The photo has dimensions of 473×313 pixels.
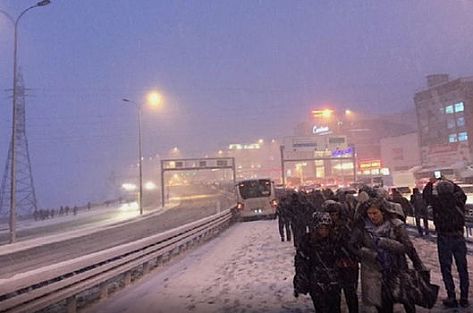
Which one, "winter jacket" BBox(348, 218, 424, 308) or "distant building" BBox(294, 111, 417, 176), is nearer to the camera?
"winter jacket" BBox(348, 218, 424, 308)

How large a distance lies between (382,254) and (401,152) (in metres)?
96.1

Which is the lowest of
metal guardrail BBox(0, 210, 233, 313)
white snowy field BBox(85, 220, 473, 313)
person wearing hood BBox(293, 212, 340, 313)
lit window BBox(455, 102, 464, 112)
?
white snowy field BBox(85, 220, 473, 313)

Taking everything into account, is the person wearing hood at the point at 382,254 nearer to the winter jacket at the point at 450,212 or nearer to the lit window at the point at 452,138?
the winter jacket at the point at 450,212

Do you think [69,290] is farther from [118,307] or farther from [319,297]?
[319,297]

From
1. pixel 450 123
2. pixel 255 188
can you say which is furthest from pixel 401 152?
pixel 255 188

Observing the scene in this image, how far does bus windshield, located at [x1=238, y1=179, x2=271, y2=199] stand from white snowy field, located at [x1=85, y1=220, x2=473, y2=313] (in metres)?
17.1

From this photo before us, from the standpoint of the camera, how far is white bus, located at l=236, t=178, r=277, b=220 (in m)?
32.1

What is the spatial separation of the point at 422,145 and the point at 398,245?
8897 cm

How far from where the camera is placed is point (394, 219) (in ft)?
17.5

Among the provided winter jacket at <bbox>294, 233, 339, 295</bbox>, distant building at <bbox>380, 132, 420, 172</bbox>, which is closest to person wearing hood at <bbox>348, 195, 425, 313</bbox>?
winter jacket at <bbox>294, 233, 339, 295</bbox>

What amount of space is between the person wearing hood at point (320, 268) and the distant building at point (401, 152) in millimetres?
92980

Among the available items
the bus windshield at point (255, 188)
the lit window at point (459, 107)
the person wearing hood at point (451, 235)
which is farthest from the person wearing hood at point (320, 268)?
the lit window at point (459, 107)

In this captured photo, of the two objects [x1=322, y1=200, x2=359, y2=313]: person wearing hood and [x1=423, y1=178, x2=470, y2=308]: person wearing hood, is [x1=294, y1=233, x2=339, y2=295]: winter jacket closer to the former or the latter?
[x1=322, y1=200, x2=359, y2=313]: person wearing hood

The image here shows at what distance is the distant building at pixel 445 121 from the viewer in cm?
6962
